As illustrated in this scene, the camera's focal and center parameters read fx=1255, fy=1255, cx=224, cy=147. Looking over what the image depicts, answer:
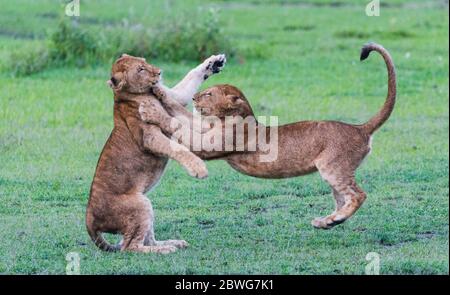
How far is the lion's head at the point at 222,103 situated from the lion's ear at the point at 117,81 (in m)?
0.42

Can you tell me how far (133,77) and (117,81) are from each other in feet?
0.30

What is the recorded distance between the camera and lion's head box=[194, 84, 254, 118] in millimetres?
6770

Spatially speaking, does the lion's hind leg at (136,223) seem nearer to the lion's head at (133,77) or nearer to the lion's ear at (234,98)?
the lion's head at (133,77)

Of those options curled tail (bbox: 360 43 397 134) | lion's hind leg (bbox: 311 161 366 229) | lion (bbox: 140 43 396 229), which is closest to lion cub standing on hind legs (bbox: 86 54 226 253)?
lion (bbox: 140 43 396 229)

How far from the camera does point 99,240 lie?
668cm

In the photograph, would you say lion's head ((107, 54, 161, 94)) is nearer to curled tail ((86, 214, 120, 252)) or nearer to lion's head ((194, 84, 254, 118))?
lion's head ((194, 84, 254, 118))

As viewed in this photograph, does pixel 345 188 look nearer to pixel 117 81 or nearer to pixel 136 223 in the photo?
pixel 136 223

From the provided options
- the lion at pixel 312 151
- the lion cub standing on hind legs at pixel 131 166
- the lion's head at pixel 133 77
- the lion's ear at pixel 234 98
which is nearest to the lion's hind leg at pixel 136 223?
the lion cub standing on hind legs at pixel 131 166

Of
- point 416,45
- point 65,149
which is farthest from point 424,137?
point 416,45

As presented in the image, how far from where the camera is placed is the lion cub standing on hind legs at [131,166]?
21.5ft

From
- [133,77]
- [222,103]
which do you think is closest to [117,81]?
[133,77]

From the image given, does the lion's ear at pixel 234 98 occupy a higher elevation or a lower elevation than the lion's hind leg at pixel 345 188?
higher
